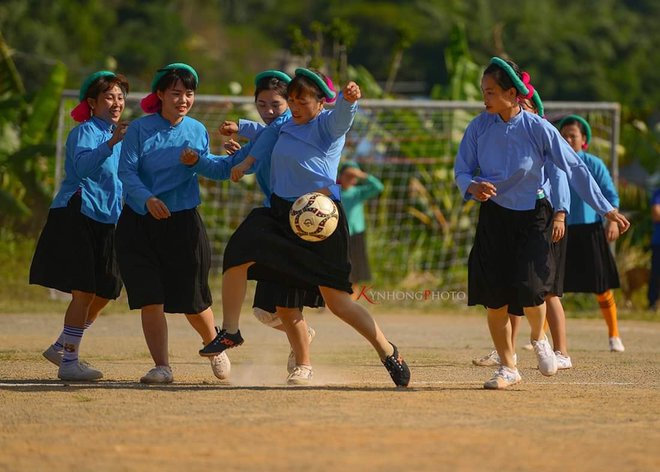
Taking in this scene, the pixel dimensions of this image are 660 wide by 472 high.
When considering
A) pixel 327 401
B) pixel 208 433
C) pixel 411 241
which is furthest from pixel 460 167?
pixel 411 241

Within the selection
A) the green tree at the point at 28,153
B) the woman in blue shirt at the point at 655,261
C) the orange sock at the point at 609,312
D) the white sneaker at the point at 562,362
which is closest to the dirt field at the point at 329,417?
the white sneaker at the point at 562,362

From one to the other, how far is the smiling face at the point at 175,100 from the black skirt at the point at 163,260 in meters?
0.57

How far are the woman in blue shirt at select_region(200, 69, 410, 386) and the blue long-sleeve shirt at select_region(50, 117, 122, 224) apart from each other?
3.82 feet

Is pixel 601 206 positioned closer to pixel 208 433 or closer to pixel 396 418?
pixel 396 418

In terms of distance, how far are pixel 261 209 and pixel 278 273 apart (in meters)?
0.38

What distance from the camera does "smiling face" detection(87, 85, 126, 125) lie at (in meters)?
8.84

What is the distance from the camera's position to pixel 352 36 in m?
21.7

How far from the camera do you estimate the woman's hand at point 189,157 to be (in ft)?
26.7

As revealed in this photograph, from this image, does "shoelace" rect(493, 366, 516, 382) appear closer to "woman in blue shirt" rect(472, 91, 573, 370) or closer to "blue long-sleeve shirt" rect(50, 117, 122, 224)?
"woman in blue shirt" rect(472, 91, 573, 370)

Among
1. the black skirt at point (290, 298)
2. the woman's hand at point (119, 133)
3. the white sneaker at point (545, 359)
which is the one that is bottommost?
the white sneaker at point (545, 359)

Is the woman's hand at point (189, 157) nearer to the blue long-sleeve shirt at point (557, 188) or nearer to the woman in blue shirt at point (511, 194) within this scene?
the woman in blue shirt at point (511, 194)

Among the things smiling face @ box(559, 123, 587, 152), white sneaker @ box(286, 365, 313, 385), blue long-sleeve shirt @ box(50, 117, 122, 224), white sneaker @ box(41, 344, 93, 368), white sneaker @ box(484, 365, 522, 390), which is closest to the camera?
white sneaker @ box(484, 365, 522, 390)

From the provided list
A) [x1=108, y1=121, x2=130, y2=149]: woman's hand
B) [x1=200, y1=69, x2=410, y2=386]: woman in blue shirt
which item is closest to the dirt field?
[x1=200, y1=69, x2=410, y2=386]: woman in blue shirt

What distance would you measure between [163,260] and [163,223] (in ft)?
0.71
